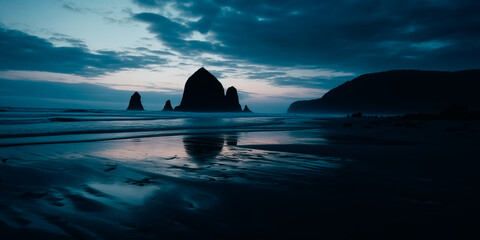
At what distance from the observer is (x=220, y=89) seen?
154000 mm

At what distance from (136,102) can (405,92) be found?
16691cm

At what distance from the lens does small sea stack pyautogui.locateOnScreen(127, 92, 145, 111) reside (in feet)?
547

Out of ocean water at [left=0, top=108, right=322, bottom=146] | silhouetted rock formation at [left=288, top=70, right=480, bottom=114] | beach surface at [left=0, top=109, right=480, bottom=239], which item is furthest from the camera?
silhouetted rock formation at [left=288, top=70, right=480, bottom=114]

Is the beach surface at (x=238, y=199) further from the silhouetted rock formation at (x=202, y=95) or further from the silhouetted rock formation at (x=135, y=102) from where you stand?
the silhouetted rock formation at (x=135, y=102)

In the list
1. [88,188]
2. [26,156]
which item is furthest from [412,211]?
[26,156]

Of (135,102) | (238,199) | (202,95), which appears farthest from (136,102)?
(238,199)

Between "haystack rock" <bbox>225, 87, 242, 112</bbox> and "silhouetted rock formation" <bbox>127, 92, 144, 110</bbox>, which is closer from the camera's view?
"haystack rock" <bbox>225, 87, 242, 112</bbox>

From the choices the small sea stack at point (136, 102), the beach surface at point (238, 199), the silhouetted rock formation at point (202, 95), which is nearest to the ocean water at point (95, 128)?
the beach surface at point (238, 199)

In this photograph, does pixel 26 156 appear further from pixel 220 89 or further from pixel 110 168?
pixel 220 89

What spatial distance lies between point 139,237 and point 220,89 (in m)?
154

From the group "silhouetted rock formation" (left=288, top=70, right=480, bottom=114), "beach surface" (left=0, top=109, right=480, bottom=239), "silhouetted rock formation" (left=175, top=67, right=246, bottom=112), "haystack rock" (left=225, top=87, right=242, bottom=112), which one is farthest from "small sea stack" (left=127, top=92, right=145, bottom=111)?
"beach surface" (left=0, top=109, right=480, bottom=239)

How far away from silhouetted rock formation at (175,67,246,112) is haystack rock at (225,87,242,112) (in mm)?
2570

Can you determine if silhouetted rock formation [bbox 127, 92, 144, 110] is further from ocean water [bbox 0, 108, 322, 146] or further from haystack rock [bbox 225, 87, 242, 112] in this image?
ocean water [bbox 0, 108, 322, 146]

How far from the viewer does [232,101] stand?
16150 cm
